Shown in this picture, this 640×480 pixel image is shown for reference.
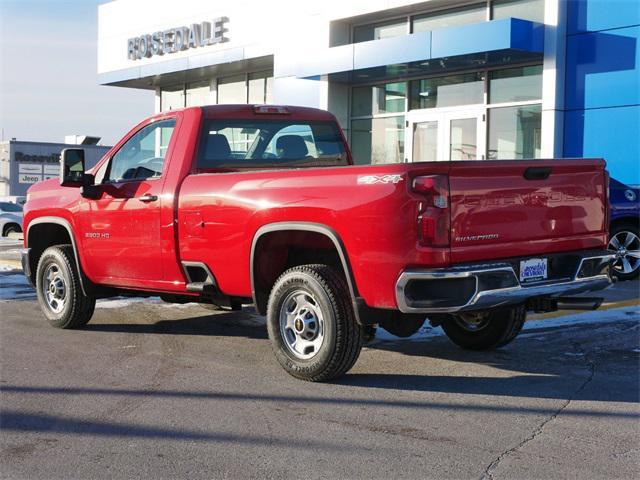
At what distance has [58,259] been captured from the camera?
27.0ft

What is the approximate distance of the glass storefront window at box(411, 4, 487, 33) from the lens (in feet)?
57.6

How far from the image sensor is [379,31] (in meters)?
19.8

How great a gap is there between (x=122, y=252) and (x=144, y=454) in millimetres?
3314

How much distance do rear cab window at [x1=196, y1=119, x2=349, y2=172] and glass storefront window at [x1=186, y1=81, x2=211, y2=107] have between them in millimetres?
18999

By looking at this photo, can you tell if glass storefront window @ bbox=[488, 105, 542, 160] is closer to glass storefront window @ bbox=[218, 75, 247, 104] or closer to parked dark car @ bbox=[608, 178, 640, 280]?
parked dark car @ bbox=[608, 178, 640, 280]

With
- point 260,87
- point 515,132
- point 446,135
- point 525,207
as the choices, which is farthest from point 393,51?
→ point 525,207

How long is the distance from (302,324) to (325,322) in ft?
0.98

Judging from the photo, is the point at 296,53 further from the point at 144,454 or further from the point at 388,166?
the point at 144,454

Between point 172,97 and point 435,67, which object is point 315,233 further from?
point 172,97

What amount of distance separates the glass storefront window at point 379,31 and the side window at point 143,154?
12.3m

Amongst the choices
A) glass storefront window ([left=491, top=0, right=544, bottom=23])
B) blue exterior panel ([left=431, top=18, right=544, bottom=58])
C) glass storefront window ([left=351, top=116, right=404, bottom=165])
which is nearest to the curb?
glass storefront window ([left=351, top=116, right=404, bottom=165])

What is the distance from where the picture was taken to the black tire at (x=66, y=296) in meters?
8.14

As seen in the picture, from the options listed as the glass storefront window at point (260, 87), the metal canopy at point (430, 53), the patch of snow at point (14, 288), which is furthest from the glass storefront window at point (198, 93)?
the patch of snow at point (14, 288)

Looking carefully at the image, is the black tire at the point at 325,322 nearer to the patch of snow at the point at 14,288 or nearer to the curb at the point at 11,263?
the patch of snow at the point at 14,288
